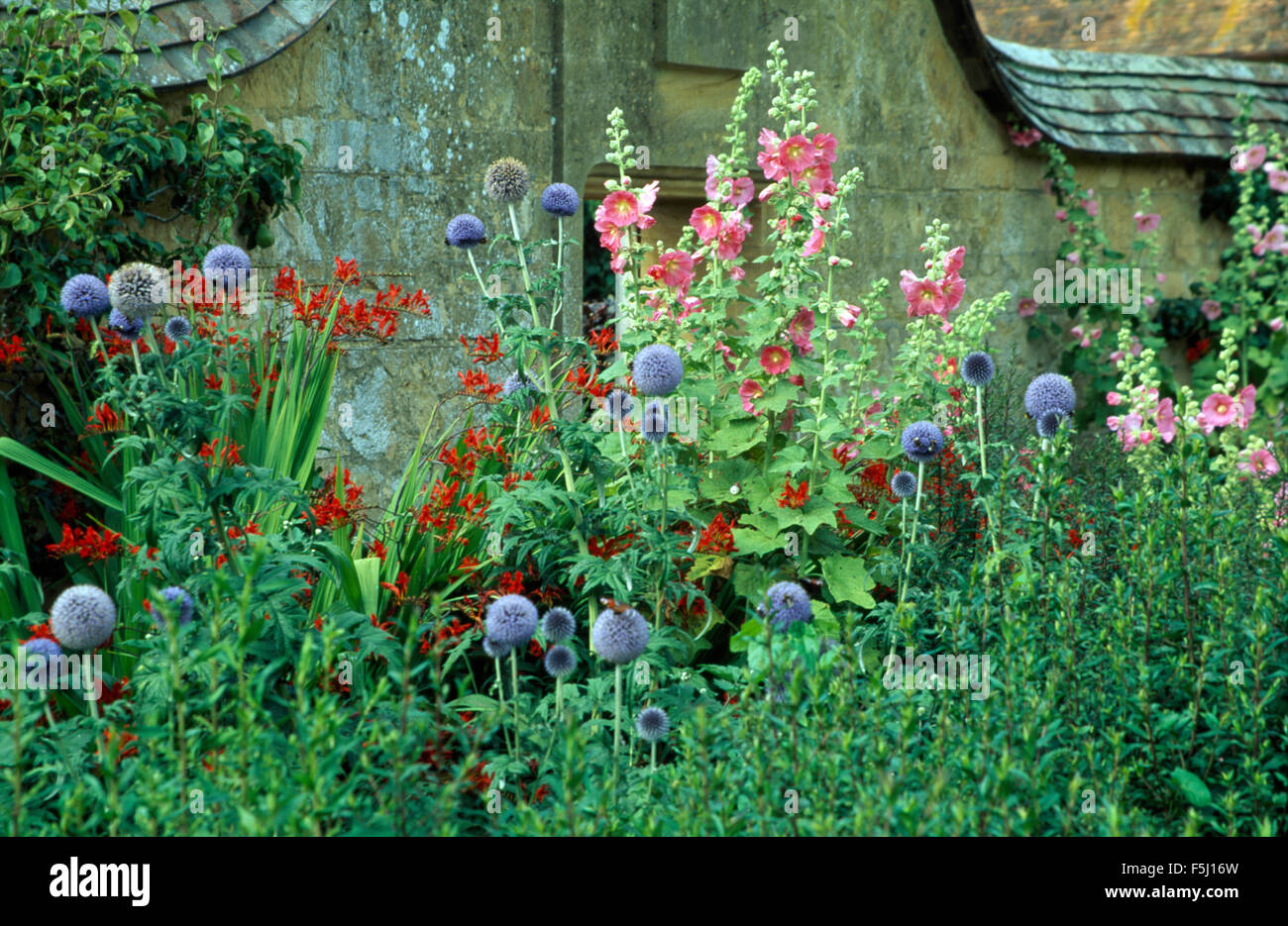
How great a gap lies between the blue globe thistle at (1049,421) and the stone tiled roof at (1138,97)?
4.19 m

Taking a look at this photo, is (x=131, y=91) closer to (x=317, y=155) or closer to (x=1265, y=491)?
(x=317, y=155)

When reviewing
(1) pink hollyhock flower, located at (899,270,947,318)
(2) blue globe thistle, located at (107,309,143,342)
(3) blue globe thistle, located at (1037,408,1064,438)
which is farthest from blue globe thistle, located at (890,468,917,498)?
(2) blue globe thistle, located at (107,309,143,342)

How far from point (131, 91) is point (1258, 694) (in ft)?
12.4

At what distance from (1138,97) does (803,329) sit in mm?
5190

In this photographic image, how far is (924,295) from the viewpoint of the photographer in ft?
11.9

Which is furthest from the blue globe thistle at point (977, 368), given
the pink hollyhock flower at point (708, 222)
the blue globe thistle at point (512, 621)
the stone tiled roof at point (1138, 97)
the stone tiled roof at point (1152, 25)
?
the stone tiled roof at point (1152, 25)

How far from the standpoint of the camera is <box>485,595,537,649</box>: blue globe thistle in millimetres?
2326

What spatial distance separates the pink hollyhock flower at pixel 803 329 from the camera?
11.6 ft

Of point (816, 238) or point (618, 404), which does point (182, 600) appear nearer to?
point (618, 404)

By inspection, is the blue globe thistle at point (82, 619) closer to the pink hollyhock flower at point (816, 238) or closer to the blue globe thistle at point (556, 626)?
the blue globe thistle at point (556, 626)

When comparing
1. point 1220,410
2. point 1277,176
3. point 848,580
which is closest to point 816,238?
point 848,580
